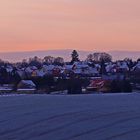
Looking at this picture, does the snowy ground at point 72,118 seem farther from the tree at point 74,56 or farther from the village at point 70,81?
the tree at point 74,56

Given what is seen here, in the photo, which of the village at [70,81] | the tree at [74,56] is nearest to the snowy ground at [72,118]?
the village at [70,81]

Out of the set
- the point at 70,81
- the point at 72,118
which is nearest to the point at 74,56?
the point at 70,81

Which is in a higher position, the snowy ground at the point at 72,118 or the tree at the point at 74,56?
the tree at the point at 74,56

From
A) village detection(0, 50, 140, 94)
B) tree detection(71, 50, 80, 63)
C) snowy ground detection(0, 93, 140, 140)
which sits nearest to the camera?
snowy ground detection(0, 93, 140, 140)

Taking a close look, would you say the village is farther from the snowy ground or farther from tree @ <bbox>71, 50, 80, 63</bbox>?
the snowy ground

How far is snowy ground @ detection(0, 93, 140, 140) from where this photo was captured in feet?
44.4

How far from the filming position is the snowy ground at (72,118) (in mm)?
13531

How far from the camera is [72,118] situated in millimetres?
15484

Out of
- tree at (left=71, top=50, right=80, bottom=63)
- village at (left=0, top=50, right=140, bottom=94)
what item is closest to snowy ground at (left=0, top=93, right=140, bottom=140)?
village at (left=0, top=50, right=140, bottom=94)

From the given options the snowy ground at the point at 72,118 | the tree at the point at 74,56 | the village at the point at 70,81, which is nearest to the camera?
the snowy ground at the point at 72,118

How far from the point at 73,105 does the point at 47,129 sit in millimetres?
3426

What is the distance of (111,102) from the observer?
18.0 metres

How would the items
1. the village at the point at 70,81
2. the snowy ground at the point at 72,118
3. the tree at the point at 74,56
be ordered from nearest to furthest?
1. the snowy ground at the point at 72,118
2. the village at the point at 70,81
3. the tree at the point at 74,56

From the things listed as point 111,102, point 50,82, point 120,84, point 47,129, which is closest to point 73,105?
point 111,102
